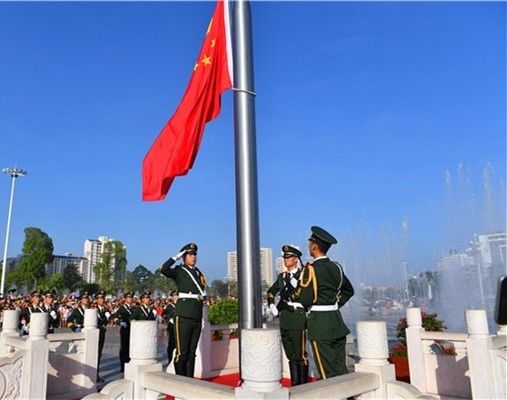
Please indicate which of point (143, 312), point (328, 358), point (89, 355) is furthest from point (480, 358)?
point (143, 312)

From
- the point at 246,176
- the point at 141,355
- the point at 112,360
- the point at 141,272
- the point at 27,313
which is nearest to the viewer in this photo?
the point at 141,355

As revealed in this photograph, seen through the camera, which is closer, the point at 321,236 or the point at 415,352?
Answer: the point at 321,236

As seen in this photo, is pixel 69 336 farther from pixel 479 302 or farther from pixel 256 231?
pixel 479 302

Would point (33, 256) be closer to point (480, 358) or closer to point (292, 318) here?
point (292, 318)

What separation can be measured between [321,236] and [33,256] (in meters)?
40.6

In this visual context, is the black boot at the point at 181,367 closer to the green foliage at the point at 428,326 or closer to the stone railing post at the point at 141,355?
the stone railing post at the point at 141,355

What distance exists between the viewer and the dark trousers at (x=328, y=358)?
409 centimetres

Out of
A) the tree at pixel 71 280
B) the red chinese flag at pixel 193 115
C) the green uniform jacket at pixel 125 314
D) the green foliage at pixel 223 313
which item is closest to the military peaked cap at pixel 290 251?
the red chinese flag at pixel 193 115

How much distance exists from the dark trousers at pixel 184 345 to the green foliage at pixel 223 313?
6.17m

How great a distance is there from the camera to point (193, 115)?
5617 millimetres

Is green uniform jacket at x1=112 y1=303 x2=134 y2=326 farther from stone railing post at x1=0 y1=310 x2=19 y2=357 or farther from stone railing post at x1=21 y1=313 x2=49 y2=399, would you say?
stone railing post at x1=21 y1=313 x2=49 y2=399

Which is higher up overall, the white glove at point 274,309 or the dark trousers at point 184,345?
the white glove at point 274,309

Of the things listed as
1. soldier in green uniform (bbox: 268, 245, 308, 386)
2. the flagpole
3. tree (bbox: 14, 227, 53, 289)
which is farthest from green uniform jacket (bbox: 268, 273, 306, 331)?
tree (bbox: 14, 227, 53, 289)

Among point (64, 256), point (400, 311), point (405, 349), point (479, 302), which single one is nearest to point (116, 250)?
point (400, 311)
